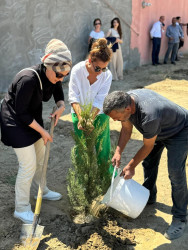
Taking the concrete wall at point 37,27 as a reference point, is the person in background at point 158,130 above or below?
below

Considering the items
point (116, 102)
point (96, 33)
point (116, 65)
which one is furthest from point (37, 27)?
point (116, 102)

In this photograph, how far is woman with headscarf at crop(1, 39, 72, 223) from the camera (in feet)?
9.23

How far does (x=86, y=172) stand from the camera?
340 centimetres

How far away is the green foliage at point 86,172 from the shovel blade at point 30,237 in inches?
21.6

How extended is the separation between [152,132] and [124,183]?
630 millimetres

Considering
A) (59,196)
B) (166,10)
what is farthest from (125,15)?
(59,196)

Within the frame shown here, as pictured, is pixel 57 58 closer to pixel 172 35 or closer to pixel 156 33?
pixel 156 33

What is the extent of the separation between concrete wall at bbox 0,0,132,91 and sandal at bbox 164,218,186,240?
6.30 metres

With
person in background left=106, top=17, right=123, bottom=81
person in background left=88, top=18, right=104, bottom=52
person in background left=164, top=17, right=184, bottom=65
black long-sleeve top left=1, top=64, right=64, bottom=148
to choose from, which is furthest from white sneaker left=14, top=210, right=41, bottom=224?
person in background left=164, top=17, right=184, bottom=65

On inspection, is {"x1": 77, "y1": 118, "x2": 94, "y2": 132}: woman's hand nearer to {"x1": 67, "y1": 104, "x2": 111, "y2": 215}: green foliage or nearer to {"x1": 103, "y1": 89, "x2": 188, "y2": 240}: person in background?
{"x1": 67, "y1": 104, "x2": 111, "y2": 215}: green foliage

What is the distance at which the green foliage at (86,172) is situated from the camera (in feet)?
10.8

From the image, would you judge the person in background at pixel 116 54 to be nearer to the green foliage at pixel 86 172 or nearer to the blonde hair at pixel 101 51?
the blonde hair at pixel 101 51

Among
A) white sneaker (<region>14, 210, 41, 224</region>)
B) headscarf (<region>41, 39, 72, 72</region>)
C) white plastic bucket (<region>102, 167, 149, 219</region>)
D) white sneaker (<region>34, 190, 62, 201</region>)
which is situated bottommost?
white sneaker (<region>34, 190, 62, 201</region>)

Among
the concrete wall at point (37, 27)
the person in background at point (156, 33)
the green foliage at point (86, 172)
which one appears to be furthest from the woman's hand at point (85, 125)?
the person in background at point (156, 33)
